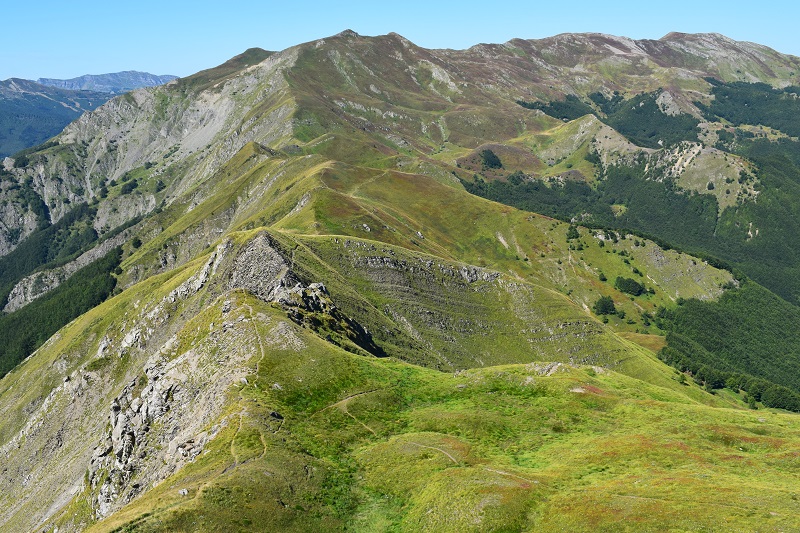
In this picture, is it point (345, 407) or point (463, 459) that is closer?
point (463, 459)

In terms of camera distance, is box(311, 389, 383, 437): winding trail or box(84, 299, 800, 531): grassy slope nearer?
box(84, 299, 800, 531): grassy slope

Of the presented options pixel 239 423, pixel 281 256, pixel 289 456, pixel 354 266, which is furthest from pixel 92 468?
pixel 354 266

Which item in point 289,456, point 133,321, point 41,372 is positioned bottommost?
point 41,372

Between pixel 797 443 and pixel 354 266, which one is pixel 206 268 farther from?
pixel 797 443

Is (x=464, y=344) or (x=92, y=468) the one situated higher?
(x=464, y=344)

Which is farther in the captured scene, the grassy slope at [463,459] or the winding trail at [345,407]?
the winding trail at [345,407]

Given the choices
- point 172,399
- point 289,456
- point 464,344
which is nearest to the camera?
point 289,456

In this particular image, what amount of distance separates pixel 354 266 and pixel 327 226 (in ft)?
105

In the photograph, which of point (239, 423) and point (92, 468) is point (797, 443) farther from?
point (92, 468)

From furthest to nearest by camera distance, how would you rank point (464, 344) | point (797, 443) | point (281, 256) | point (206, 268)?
1. point (464, 344)
2. point (206, 268)
3. point (281, 256)
4. point (797, 443)

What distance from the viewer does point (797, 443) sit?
64.1 metres

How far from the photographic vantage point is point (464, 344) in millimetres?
142125

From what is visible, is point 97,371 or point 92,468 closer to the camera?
point 92,468

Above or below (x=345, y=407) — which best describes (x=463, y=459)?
below
